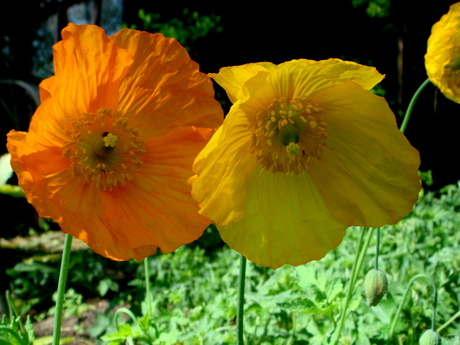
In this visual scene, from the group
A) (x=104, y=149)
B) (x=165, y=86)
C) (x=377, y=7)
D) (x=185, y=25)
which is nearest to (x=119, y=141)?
(x=104, y=149)

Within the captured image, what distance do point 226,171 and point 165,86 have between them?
0.19m

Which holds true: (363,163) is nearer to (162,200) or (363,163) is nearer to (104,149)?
(162,200)

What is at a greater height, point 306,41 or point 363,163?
point 363,163

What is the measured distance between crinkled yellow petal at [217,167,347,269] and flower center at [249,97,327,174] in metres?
0.03

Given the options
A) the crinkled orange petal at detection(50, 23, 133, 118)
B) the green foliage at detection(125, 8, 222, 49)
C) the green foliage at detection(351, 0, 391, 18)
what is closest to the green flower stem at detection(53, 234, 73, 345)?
the crinkled orange petal at detection(50, 23, 133, 118)

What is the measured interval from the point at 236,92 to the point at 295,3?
3.95 m

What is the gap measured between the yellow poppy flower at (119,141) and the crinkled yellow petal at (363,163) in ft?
0.79

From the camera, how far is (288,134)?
0.86 metres

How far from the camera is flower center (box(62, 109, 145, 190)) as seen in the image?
0.86 m

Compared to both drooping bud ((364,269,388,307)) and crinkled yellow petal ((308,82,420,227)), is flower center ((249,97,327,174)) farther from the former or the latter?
drooping bud ((364,269,388,307))

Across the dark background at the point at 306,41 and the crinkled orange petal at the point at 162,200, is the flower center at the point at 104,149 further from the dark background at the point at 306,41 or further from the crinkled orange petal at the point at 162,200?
the dark background at the point at 306,41

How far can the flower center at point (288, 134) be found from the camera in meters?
0.85

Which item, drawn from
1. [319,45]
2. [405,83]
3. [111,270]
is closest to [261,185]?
[111,270]

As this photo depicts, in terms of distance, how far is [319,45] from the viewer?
4375mm
